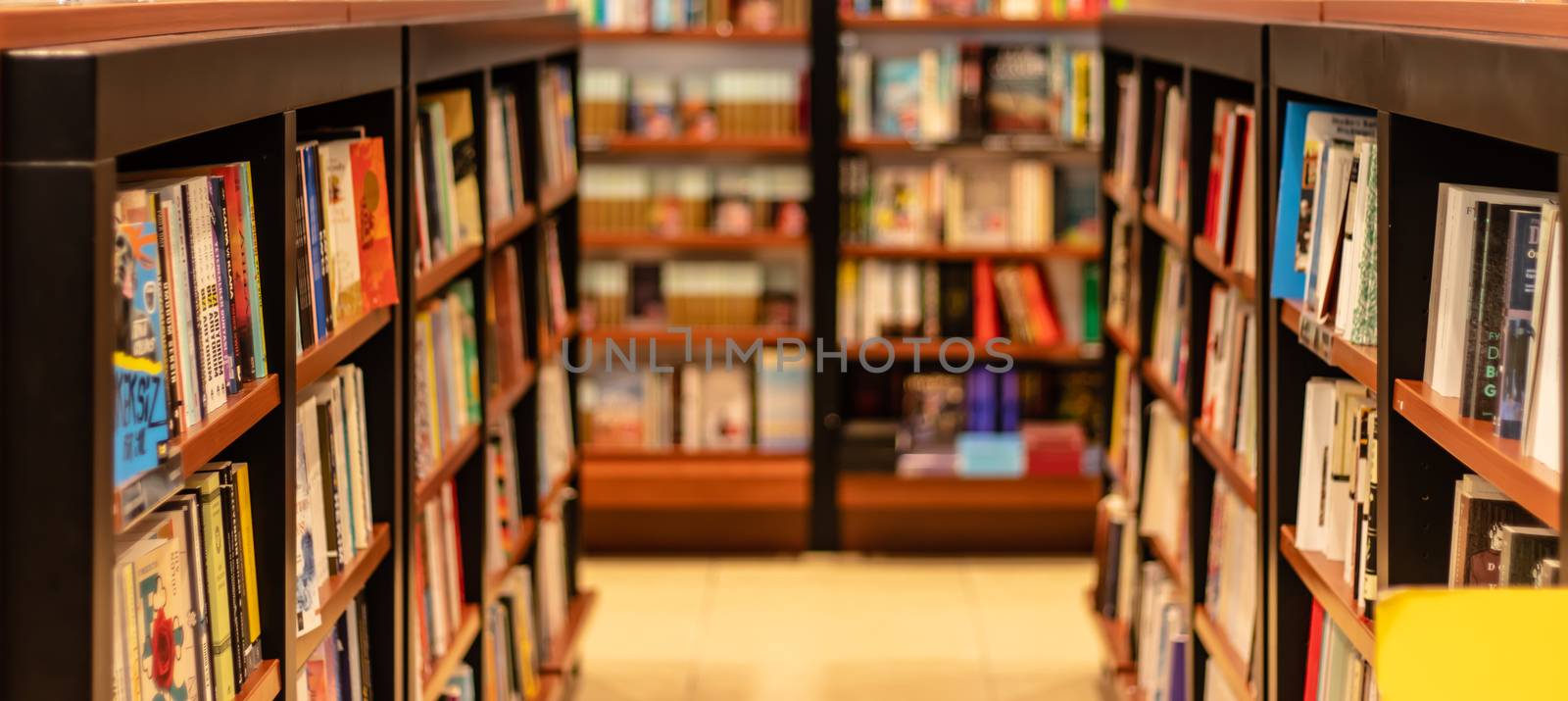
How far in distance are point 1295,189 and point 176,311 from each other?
60.2 inches

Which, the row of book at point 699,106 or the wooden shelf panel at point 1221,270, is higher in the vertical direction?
the row of book at point 699,106

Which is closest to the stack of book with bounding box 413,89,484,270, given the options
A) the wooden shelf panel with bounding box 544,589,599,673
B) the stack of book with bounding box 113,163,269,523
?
the stack of book with bounding box 113,163,269,523

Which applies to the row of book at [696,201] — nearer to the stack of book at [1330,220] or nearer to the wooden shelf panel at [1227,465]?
the wooden shelf panel at [1227,465]

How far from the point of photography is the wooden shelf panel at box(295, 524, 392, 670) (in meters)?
2.12

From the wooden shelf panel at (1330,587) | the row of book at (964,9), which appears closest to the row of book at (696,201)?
the row of book at (964,9)

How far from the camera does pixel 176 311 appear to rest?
165cm

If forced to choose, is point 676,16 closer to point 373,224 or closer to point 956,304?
point 956,304

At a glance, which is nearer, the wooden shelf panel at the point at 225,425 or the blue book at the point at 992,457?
the wooden shelf panel at the point at 225,425

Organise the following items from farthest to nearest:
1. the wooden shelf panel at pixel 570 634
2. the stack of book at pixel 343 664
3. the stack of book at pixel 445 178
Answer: the wooden shelf panel at pixel 570 634, the stack of book at pixel 445 178, the stack of book at pixel 343 664

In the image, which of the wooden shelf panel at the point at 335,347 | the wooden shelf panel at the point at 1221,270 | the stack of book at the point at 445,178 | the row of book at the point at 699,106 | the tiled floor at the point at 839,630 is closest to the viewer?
the wooden shelf panel at the point at 335,347

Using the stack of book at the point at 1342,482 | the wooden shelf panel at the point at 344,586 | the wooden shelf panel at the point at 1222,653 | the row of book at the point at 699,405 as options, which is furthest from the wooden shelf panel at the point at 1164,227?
the row of book at the point at 699,405

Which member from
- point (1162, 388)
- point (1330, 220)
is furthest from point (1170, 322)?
point (1330, 220)

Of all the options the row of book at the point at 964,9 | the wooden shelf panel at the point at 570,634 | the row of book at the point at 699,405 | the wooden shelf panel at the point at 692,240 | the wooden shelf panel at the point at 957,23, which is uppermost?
the row of book at the point at 964,9

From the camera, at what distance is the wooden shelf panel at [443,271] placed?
2.70m
